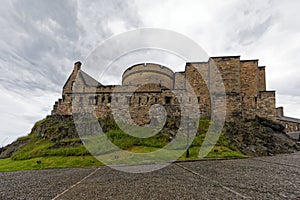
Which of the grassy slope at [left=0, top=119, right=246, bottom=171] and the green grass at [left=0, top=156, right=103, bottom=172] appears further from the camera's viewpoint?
the grassy slope at [left=0, top=119, right=246, bottom=171]

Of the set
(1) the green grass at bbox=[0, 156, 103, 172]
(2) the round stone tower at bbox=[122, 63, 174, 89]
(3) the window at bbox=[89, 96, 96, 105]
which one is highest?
(2) the round stone tower at bbox=[122, 63, 174, 89]

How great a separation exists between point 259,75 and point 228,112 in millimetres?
8089

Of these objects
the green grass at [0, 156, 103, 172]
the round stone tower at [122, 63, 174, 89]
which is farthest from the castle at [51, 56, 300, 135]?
the green grass at [0, 156, 103, 172]

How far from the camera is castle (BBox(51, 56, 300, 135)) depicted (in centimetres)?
1969

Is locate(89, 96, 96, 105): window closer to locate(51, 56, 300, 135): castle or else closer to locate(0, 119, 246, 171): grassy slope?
locate(51, 56, 300, 135): castle

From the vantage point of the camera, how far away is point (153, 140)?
53.6 feet

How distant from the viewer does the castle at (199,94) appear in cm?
1969

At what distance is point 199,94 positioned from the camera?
2142 centimetres

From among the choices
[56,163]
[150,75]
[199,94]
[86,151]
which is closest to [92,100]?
[86,151]

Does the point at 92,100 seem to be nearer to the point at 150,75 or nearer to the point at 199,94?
the point at 150,75

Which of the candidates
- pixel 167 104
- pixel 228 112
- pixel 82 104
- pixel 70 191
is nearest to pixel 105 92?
pixel 82 104

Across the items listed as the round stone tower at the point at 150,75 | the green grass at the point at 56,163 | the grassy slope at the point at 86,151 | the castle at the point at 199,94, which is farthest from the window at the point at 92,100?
the green grass at the point at 56,163

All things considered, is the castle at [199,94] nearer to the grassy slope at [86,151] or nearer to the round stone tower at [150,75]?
the round stone tower at [150,75]

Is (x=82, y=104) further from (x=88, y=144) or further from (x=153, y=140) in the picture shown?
(x=153, y=140)
